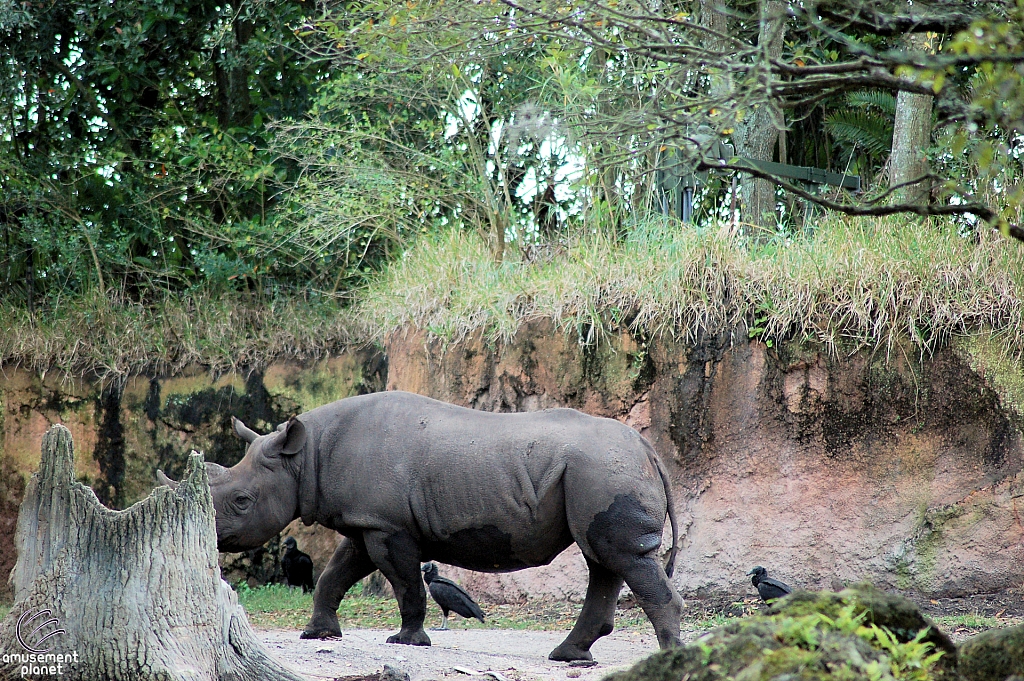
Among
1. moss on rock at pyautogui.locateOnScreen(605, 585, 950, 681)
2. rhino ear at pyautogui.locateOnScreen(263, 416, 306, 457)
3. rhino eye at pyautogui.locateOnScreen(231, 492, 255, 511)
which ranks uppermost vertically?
moss on rock at pyautogui.locateOnScreen(605, 585, 950, 681)

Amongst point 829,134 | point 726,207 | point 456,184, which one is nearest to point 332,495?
point 456,184

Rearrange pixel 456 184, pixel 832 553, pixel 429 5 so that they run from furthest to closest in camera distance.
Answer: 1. pixel 456 184
2. pixel 832 553
3. pixel 429 5

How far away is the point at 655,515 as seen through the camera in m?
6.18

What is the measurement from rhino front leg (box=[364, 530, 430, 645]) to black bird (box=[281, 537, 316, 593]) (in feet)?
12.9

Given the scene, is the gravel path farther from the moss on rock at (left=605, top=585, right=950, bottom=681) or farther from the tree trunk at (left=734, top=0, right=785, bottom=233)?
the tree trunk at (left=734, top=0, right=785, bottom=233)

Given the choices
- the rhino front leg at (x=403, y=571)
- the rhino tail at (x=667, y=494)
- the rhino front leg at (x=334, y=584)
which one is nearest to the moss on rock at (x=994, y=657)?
the rhino tail at (x=667, y=494)

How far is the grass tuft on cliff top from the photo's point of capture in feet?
26.2

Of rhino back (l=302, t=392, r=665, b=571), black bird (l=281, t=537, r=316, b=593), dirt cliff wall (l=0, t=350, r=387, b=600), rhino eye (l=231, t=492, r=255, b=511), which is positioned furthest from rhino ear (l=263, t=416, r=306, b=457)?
dirt cliff wall (l=0, t=350, r=387, b=600)

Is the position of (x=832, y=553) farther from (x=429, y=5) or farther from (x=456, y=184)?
(x=456, y=184)

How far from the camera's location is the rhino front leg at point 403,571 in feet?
21.7

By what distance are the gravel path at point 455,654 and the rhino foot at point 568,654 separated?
3.8 inches

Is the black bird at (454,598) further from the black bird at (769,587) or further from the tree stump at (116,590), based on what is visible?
the tree stump at (116,590)

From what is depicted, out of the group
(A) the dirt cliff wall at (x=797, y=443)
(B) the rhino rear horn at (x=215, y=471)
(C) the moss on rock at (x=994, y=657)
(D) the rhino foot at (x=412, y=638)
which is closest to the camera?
(C) the moss on rock at (x=994, y=657)

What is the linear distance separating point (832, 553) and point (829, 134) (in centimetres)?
673
